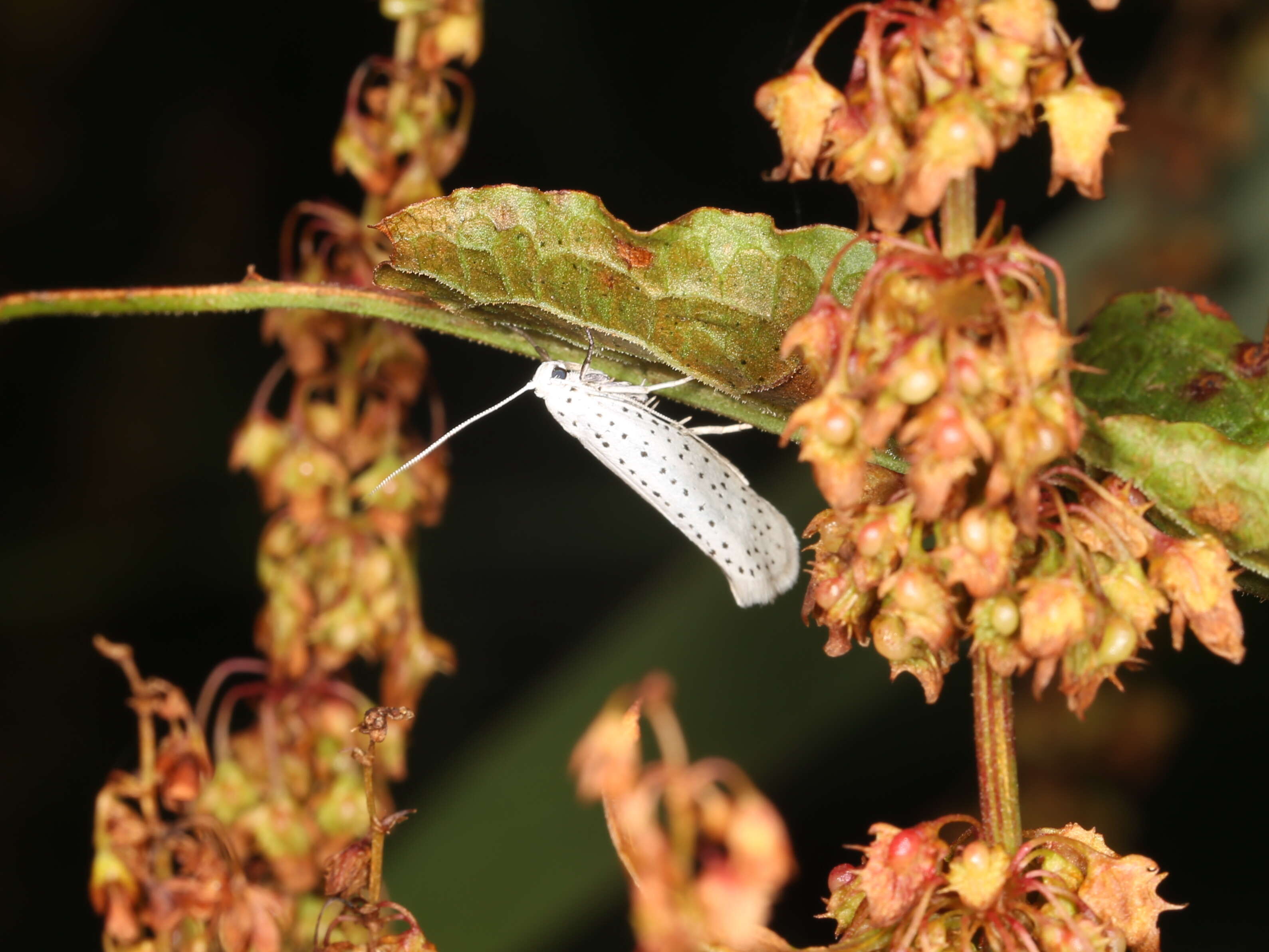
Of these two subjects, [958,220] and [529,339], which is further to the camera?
[529,339]

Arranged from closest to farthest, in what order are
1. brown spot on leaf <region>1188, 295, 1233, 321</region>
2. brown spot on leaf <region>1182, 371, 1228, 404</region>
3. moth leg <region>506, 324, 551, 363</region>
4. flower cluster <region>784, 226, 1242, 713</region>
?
flower cluster <region>784, 226, 1242, 713</region> < brown spot on leaf <region>1182, 371, 1228, 404</region> < brown spot on leaf <region>1188, 295, 1233, 321</region> < moth leg <region>506, 324, 551, 363</region>

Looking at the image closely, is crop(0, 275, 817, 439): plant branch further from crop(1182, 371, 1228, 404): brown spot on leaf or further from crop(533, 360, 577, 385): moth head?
crop(533, 360, 577, 385): moth head

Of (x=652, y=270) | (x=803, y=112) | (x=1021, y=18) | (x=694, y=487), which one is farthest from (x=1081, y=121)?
(x=694, y=487)

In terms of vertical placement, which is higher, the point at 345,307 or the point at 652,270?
the point at 345,307

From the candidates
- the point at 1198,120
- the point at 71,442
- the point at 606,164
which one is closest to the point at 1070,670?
the point at 1198,120

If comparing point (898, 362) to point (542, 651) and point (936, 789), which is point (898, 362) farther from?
point (542, 651)

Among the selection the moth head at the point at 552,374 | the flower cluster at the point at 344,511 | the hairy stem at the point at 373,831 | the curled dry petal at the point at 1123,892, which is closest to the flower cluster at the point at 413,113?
the flower cluster at the point at 344,511

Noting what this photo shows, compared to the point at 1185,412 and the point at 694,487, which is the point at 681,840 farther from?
the point at 694,487

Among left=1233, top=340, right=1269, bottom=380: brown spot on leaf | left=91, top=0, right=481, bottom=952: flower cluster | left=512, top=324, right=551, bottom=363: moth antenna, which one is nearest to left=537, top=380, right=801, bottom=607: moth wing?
left=91, top=0, right=481, bottom=952: flower cluster
